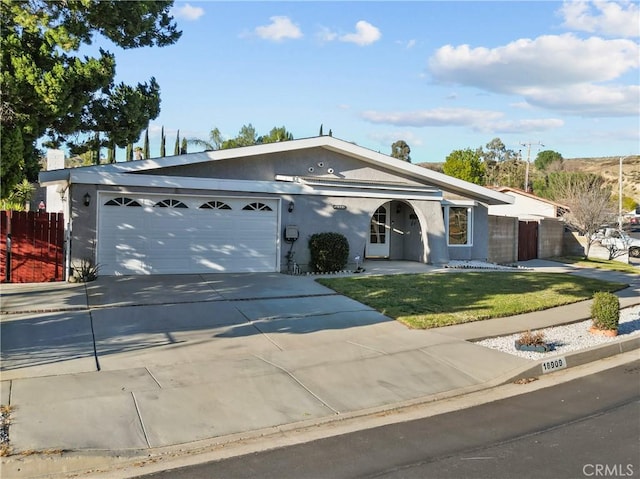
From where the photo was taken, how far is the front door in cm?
2116

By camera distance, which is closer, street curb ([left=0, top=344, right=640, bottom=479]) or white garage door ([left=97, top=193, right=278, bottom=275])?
street curb ([left=0, top=344, right=640, bottom=479])

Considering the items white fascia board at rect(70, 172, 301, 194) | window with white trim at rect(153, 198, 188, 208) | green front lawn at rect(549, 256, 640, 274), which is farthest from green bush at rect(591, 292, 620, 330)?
green front lawn at rect(549, 256, 640, 274)

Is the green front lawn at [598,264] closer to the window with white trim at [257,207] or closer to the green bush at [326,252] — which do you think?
the green bush at [326,252]

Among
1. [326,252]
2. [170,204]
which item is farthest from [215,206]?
[326,252]

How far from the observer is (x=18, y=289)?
41.3 feet

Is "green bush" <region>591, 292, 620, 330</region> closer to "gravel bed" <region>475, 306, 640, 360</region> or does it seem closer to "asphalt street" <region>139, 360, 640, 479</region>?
"gravel bed" <region>475, 306, 640, 360</region>

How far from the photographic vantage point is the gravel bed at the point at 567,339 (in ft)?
31.0

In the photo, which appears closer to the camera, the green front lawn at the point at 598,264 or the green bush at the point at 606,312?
the green bush at the point at 606,312

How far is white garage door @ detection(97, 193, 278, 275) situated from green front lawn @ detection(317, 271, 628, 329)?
2.62 m

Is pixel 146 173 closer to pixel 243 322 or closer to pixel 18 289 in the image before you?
pixel 18 289

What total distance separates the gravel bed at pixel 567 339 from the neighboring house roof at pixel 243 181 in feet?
27.8

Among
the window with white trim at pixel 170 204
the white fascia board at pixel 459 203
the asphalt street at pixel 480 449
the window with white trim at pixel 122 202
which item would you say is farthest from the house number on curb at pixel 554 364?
the white fascia board at pixel 459 203

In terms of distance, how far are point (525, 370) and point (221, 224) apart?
1010 centimetres
